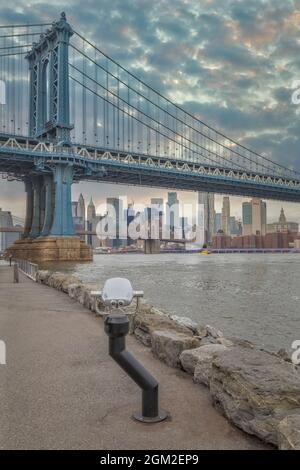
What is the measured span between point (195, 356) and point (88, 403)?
4.72 feet

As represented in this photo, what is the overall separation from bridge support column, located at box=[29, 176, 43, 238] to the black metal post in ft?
242

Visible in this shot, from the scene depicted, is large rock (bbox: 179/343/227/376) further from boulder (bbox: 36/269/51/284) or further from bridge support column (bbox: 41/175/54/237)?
bridge support column (bbox: 41/175/54/237)

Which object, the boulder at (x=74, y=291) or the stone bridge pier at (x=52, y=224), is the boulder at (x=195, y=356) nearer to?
the boulder at (x=74, y=291)

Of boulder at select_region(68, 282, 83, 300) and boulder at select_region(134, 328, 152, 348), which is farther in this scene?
boulder at select_region(68, 282, 83, 300)

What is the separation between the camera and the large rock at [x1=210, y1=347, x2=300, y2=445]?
11.1 feet

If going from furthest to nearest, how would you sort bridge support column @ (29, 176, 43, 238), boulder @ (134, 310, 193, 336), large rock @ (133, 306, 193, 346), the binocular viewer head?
bridge support column @ (29, 176, 43, 238) < boulder @ (134, 310, 193, 336) < large rock @ (133, 306, 193, 346) < the binocular viewer head

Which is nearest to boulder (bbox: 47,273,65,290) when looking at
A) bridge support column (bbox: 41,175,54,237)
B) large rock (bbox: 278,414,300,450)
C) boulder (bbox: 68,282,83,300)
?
boulder (bbox: 68,282,83,300)

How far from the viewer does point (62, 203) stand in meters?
66.1

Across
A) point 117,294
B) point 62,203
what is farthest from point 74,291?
point 62,203

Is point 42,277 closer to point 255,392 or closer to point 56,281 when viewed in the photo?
point 56,281

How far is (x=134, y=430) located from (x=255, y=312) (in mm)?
12589

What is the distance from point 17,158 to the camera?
6631 centimetres
